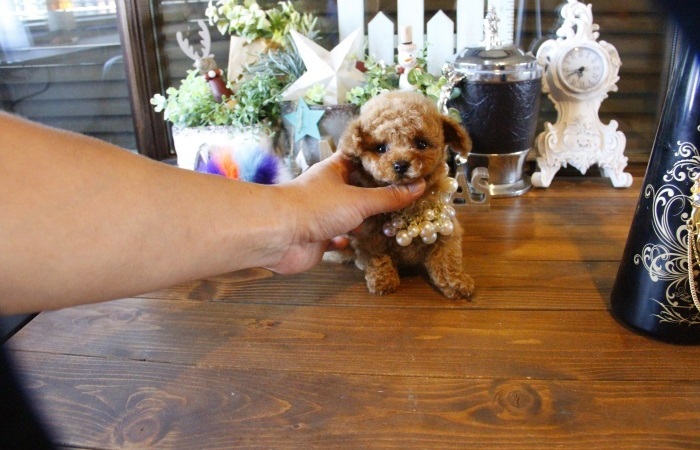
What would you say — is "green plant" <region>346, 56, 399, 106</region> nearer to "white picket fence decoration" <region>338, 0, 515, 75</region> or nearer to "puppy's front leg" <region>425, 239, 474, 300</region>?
"white picket fence decoration" <region>338, 0, 515, 75</region>

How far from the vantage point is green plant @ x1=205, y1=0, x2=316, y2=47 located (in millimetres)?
1219

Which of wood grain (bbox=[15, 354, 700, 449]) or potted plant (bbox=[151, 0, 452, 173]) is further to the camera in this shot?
potted plant (bbox=[151, 0, 452, 173])

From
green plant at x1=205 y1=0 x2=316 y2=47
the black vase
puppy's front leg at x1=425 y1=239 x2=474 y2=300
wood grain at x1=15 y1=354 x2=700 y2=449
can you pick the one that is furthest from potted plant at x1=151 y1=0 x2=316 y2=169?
the black vase

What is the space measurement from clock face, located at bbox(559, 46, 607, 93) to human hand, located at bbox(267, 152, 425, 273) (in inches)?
24.9

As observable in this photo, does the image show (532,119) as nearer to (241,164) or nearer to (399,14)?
(399,14)

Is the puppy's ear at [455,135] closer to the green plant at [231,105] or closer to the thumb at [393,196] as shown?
the thumb at [393,196]

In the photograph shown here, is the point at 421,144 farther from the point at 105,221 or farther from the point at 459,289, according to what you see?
the point at 105,221

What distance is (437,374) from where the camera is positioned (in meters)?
0.62

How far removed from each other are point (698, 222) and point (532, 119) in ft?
1.98

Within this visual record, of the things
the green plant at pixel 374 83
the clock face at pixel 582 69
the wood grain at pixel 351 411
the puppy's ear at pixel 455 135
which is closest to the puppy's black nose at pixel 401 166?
the puppy's ear at pixel 455 135

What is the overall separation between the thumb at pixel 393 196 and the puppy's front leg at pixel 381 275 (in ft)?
0.34

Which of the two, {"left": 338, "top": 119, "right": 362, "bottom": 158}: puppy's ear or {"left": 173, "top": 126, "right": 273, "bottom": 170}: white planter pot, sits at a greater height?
{"left": 338, "top": 119, "right": 362, "bottom": 158}: puppy's ear

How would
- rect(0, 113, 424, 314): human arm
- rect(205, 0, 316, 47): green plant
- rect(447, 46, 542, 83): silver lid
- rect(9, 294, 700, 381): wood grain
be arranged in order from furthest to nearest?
rect(205, 0, 316, 47): green plant
rect(447, 46, 542, 83): silver lid
rect(9, 294, 700, 381): wood grain
rect(0, 113, 424, 314): human arm

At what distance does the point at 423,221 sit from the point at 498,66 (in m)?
0.47
